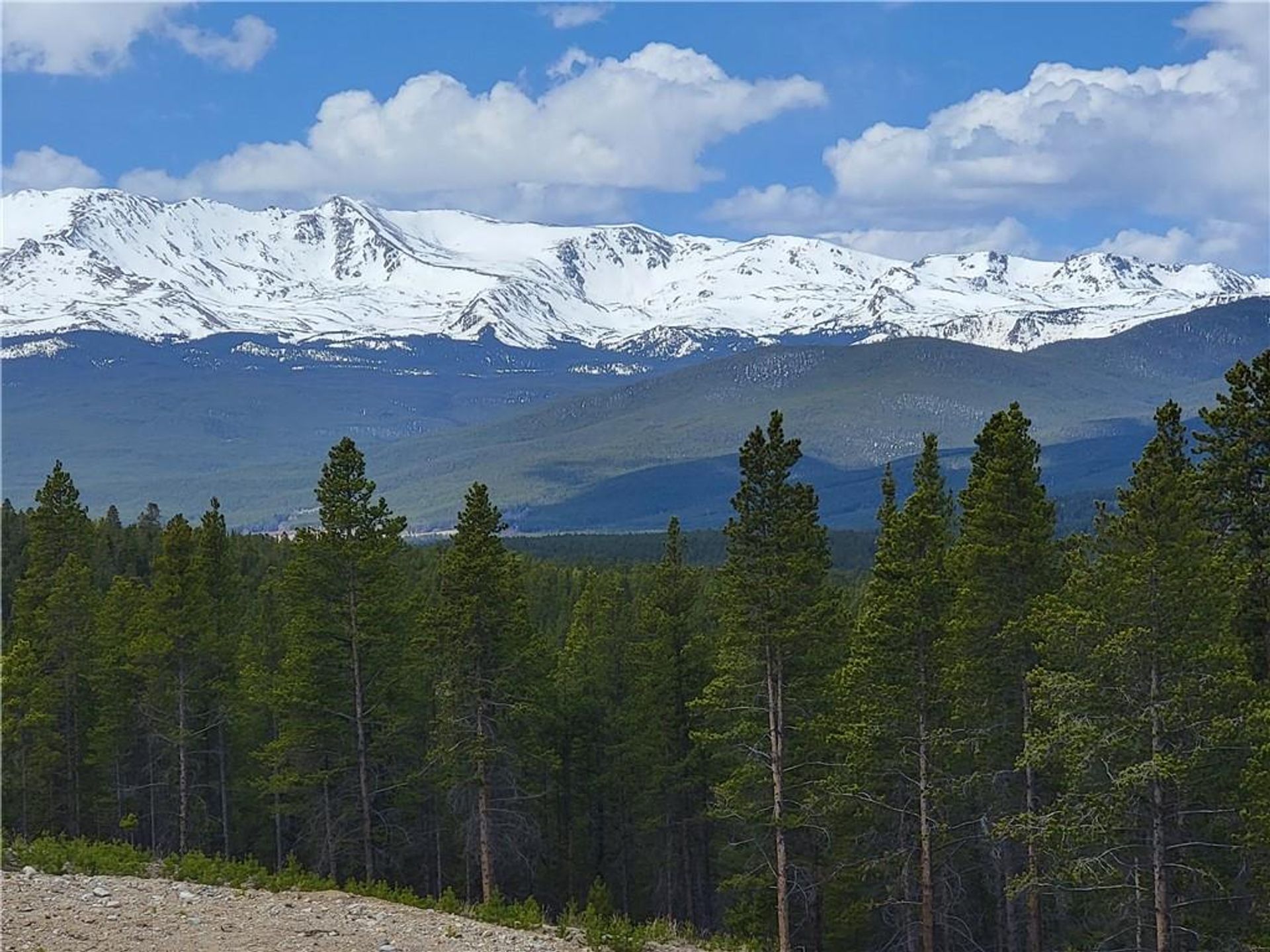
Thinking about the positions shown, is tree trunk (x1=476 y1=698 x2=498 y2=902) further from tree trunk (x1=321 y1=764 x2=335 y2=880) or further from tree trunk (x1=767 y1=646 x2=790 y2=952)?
tree trunk (x1=767 y1=646 x2=790 y2=952)

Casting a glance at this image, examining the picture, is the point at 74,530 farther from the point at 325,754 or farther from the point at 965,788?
the point at 965,788

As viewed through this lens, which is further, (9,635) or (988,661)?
(9,635)

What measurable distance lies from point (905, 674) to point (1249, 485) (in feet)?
28.4

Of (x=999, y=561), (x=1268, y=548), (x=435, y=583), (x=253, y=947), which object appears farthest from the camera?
(x=435, y=583)

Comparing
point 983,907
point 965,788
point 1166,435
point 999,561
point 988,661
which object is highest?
point 1166,435

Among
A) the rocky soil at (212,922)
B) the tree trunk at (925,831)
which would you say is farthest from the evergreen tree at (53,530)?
the tree trunk at (925,831)

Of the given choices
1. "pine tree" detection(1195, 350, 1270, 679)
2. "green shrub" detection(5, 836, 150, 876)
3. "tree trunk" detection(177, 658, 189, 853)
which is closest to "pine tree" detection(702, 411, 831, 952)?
"pine tree" detection(1195, 350, 1270, 679)

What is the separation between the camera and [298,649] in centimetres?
4194

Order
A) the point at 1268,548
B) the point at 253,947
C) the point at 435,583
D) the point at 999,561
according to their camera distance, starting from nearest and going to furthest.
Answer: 1. the point at 253,947
2. the point at 1268,548
3. the point at 999,561
4. the point at 435,583

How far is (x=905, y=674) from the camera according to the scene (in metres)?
34.2

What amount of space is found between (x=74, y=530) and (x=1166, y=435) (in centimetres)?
4621

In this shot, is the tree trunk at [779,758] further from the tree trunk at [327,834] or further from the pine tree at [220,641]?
the pine tree at [220,641]

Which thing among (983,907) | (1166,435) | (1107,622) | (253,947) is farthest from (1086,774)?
(983,907)

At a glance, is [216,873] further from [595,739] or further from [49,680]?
[49,680]
